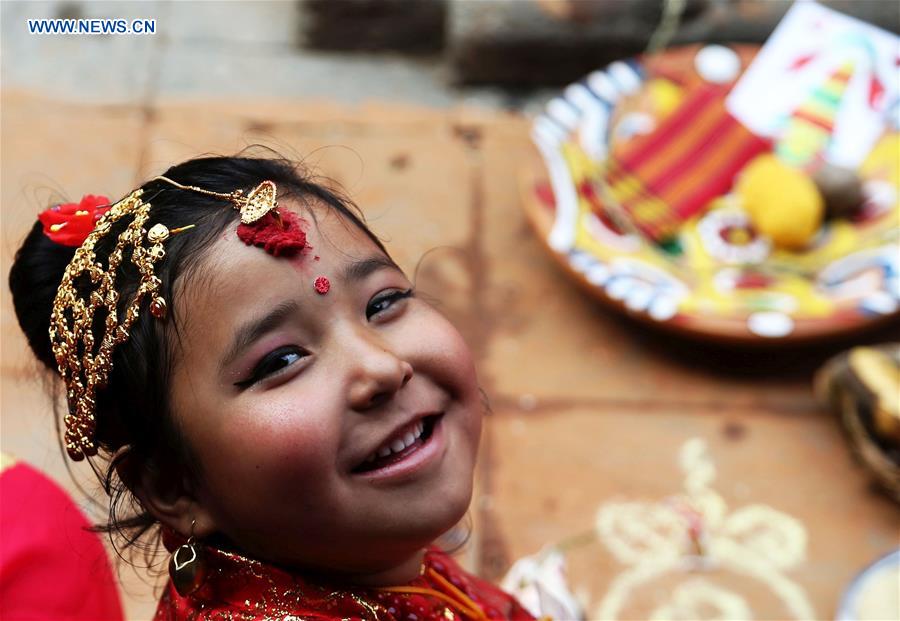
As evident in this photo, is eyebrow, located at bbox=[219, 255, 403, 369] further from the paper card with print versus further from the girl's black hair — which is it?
the paper card with print

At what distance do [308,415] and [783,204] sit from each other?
1.66 metres

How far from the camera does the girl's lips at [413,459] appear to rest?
3.52 ft

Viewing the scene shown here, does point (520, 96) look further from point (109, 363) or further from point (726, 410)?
point (109, 363)

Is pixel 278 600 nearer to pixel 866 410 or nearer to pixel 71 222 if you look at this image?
pixel 71 222

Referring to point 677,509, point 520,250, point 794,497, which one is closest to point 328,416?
point 677,509

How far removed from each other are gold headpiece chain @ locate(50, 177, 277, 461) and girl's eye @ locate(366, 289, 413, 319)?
0.49 ft

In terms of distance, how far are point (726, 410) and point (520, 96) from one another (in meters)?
1.17

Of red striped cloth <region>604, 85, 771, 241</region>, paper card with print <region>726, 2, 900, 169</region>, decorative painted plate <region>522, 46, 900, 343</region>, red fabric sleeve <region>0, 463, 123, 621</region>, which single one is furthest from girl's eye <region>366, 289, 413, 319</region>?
paper card with print <region>726, 2, 900, 169</region>

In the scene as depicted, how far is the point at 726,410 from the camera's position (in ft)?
7.57

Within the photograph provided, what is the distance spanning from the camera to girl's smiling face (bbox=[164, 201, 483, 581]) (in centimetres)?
106


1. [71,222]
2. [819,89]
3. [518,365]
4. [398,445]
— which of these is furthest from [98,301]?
[819,89]

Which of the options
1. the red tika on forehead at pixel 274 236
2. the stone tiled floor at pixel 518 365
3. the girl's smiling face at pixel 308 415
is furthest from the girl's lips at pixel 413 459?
the stone tiled floor at pixel 518 365

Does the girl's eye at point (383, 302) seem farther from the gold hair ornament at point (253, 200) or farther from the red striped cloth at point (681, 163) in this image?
the red striped cloth at point (681, 163)

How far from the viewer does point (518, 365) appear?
2400 millimetres
